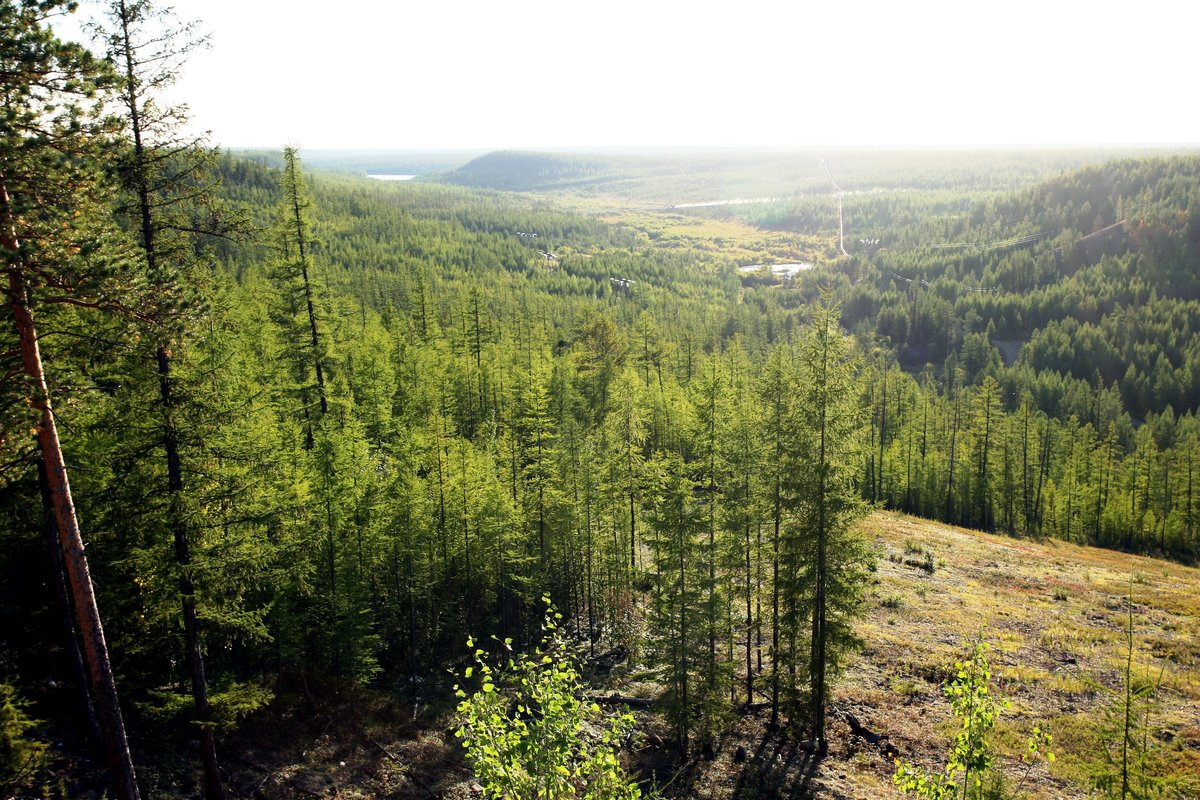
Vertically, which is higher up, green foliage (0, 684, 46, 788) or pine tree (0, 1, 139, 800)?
pine tree (0, 1, 139, 800)

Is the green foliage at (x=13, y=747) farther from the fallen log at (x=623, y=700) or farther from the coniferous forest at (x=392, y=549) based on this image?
the fallen log at (x=623, y=700)

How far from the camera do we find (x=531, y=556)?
32719 mm

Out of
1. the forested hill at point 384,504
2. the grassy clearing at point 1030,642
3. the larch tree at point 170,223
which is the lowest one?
the grassy clearing at point 1030,642

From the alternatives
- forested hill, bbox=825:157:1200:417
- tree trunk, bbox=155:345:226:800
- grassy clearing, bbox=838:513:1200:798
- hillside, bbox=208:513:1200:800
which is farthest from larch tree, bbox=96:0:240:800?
forested hill, bbox=825:157:1200:417

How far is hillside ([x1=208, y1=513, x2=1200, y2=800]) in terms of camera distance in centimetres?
2184

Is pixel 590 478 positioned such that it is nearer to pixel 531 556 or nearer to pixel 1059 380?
pixel 531 556

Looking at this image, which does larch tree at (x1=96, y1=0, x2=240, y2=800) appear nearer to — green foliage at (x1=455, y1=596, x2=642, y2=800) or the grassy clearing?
green foliage at (x1=455, y1=596, x2=642, y2=800)

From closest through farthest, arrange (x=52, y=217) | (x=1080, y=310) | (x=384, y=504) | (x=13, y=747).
Result: (x=52, y=217) → (x=13, y=747) → (x=384, y=504) → (x=1080, y=310)

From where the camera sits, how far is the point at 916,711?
92.5 ft

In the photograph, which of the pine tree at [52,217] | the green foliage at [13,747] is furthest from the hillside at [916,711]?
the pine tree at [52,217]

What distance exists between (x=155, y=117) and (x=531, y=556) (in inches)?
966

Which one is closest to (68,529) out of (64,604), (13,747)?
(13,747)

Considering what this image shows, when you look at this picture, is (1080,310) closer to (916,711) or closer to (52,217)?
(916,711)

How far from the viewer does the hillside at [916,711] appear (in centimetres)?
2184
